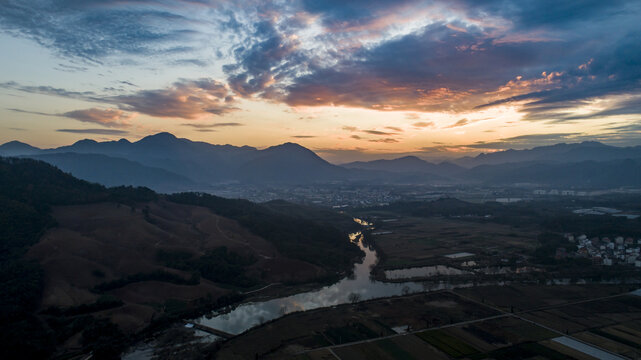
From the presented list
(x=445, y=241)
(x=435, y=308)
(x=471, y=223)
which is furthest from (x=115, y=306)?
(x=471, y=223)

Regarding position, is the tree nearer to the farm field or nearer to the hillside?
the farm field

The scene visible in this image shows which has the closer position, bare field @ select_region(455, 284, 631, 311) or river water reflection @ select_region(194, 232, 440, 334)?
river water reflection @ select_region(194, 232, 440, 334)

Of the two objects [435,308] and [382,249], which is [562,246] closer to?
[382,249]

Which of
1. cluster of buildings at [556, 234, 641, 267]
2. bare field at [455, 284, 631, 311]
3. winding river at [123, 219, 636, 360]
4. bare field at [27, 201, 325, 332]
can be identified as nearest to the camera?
winding river at [123, 219, 636, 360]

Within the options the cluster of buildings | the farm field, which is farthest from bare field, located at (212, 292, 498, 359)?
the cluster of buildings

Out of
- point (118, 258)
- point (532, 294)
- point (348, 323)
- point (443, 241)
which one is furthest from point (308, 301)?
point (443, 241)

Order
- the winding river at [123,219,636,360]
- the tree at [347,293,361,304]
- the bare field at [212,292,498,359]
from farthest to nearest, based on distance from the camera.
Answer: the tree at [347,293,361,304] < the winding river at [123,219,636,360] < the bare field at [212,292,498,359]

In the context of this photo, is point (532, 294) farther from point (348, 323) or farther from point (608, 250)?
point (608, 250)
